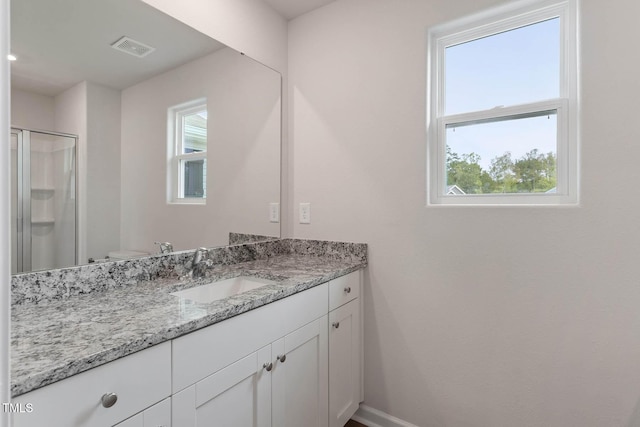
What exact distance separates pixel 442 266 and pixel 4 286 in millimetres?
1587

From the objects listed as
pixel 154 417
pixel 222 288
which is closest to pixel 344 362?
pixel 222 288

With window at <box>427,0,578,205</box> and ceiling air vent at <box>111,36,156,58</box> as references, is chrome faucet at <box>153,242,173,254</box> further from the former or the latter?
window at <box>427,0,578,205</box>

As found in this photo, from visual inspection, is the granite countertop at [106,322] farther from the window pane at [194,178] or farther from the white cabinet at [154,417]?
the window pane at [194,178]

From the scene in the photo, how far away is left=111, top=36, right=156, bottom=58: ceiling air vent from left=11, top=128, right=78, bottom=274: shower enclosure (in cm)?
43

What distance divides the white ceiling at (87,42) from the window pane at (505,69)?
135 centimetres

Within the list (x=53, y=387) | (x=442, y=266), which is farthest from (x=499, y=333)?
(x=53, y=387)

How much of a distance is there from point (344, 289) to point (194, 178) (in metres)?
0.97

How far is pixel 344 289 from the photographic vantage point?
5.50 ft

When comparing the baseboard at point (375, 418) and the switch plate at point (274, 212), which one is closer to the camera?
the baseboard at point (375, 418)

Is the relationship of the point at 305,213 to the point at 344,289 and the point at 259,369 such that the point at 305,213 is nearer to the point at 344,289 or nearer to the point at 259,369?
the point at 344,289

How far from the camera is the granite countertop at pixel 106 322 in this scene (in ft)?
2.21

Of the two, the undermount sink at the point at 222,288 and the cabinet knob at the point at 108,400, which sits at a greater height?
the undermount sink at the point at 222,288

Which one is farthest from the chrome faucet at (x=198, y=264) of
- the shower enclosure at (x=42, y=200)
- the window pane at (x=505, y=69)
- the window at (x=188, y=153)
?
the window pane at (x=505, y=69)

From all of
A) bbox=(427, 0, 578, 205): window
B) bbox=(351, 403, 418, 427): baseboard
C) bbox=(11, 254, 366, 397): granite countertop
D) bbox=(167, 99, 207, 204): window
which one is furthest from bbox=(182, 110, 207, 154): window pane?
bbox=(351, 403, 418, 427): baseboard
